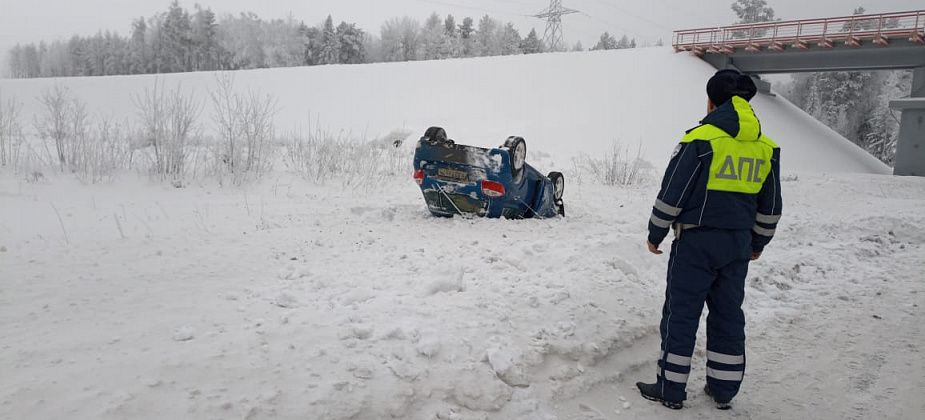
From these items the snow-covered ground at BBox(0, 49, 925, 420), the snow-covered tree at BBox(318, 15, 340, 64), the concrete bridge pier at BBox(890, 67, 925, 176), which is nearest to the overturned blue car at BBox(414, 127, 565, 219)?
the snow-covered ground at BBox(0, 49, 925, 420)

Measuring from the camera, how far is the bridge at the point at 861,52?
22188 millimetres

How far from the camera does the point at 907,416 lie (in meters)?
3.04

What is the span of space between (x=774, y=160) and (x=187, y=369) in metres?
3.51

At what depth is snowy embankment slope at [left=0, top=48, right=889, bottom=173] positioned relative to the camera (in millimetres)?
25297

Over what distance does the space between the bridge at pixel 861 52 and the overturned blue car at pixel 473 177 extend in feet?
77.6

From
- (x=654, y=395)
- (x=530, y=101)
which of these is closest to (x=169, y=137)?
(x=654, y=395)

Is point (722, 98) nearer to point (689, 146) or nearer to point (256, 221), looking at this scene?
point (689, 146)

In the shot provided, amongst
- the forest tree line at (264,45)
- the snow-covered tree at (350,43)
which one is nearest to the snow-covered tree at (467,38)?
the forest tree line at (264,45)

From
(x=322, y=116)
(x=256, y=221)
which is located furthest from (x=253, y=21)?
(x=256, y=221)

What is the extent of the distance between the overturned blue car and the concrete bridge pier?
23544mm

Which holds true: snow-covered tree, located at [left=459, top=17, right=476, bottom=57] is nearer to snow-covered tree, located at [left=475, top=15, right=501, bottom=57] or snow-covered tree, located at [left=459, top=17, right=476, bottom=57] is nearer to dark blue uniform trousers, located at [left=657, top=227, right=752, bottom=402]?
snow-covered tree, located at [left=475, top=15, right=501, bottom=57]

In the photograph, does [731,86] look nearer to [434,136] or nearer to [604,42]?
[434,136]

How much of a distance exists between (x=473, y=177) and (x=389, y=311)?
3471 millimetres

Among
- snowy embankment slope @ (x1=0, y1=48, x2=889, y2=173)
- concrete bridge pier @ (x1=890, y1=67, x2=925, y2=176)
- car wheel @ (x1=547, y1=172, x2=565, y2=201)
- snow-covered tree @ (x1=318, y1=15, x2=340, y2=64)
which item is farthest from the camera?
snow-covered tree @ (x1=318, y1=15, x2=340, y2=64)
